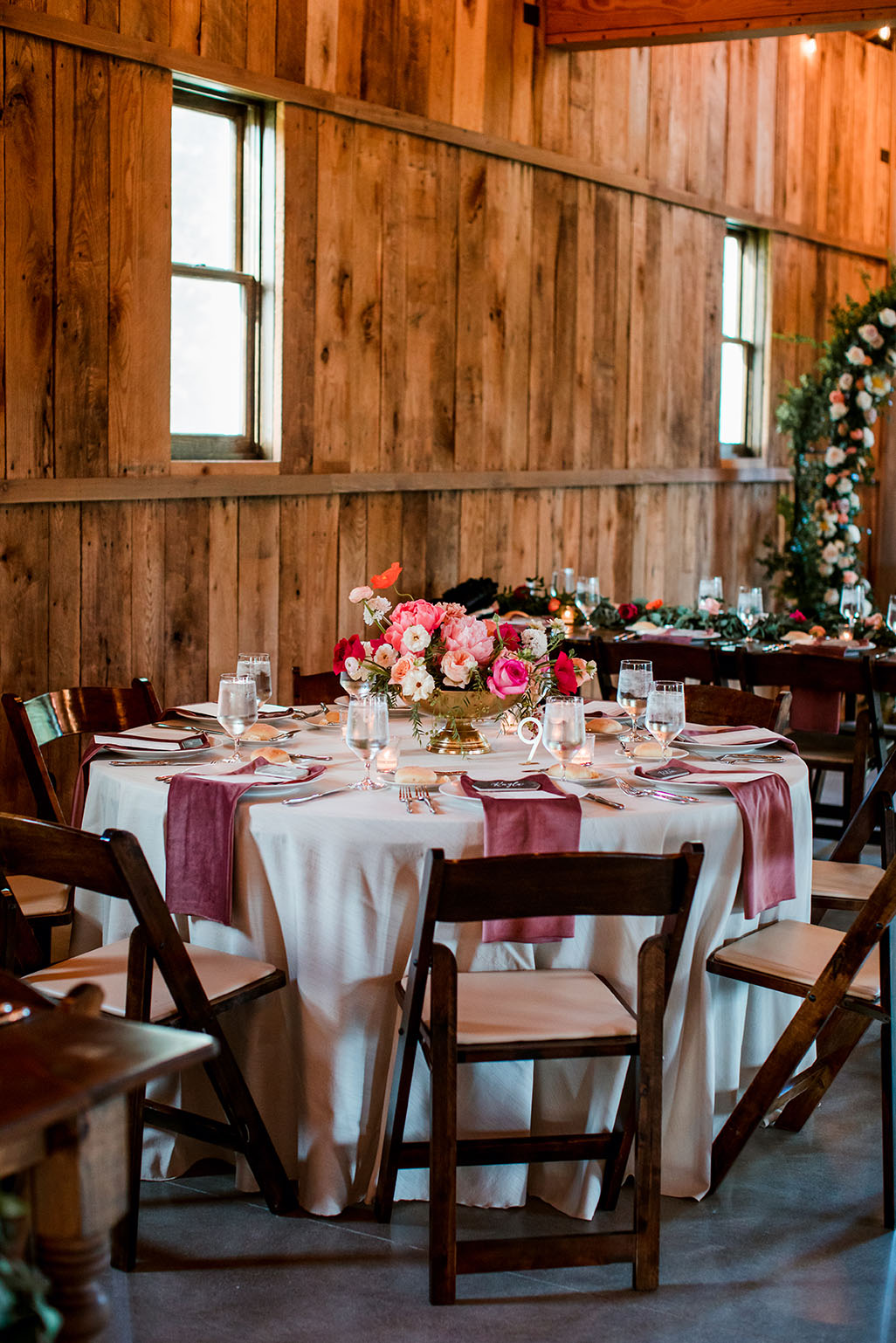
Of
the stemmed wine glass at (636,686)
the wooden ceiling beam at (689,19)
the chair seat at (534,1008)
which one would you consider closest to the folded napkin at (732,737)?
the stemmed wine glass at (636,686)

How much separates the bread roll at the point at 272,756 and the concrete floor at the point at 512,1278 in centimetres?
88

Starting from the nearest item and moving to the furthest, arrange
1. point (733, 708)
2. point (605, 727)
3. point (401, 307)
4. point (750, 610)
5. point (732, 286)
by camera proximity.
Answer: point (605, 727) < point (733, 708) < point (750, 610) < point (401, 307) < point (732, 286)

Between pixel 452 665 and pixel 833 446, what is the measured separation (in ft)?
20.6

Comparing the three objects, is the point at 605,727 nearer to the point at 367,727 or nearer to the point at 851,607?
the point at 367,727

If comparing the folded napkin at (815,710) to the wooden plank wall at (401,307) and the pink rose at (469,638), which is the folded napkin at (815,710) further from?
the pink rose at (469,638)

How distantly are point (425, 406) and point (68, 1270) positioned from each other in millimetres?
5192

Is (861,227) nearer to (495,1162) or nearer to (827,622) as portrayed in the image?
(827,622)

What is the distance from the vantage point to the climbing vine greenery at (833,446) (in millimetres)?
8539

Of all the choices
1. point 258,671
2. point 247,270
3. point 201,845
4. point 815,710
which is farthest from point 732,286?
point 201,845

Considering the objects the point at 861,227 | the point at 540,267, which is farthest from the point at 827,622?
the point at 861,227

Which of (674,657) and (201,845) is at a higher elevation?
(674,657)

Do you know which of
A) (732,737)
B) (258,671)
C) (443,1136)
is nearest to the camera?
(443,1136)

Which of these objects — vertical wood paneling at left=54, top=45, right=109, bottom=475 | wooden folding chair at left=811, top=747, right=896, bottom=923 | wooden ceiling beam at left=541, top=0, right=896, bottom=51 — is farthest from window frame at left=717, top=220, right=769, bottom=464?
wooden folding chair at left=811, top=747, right=896, bottom=923

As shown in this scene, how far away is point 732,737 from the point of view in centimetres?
342
